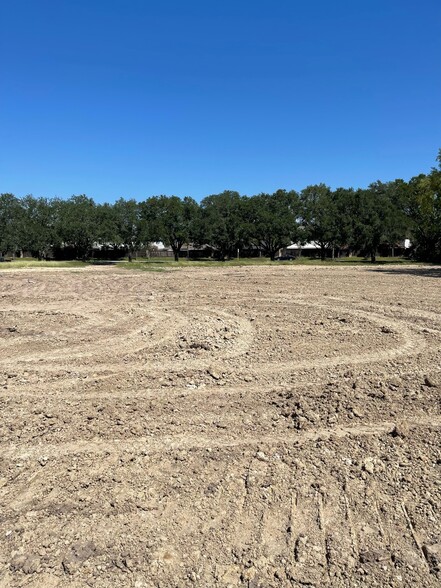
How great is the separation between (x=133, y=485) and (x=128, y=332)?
21.6 feet

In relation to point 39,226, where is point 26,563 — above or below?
below

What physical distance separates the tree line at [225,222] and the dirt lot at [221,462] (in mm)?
61460

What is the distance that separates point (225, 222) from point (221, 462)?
74.1 meters

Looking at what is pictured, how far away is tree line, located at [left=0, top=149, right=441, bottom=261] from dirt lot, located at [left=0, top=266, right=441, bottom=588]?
61460mm

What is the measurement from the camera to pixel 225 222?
77.4m

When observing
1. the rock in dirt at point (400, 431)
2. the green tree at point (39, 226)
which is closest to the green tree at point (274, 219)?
the green tree at point (39, 226)

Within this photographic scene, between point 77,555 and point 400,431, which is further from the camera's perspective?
point 400,431

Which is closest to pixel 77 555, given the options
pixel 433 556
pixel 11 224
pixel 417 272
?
pixel 433 556

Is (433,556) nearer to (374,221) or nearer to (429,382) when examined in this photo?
(429,382)

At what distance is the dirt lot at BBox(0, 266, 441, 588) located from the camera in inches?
131

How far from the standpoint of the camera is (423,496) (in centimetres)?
402

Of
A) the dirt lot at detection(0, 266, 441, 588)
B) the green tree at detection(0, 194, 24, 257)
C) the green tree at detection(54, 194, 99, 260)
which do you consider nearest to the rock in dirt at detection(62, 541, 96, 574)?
the dirt lot at detection(0, 266, 441, 588)

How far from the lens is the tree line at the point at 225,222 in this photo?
232 feet

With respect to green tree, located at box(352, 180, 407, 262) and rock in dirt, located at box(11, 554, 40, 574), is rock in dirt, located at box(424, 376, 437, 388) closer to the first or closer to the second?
rock in dirt, located at box(11, 554, 40, 574)
